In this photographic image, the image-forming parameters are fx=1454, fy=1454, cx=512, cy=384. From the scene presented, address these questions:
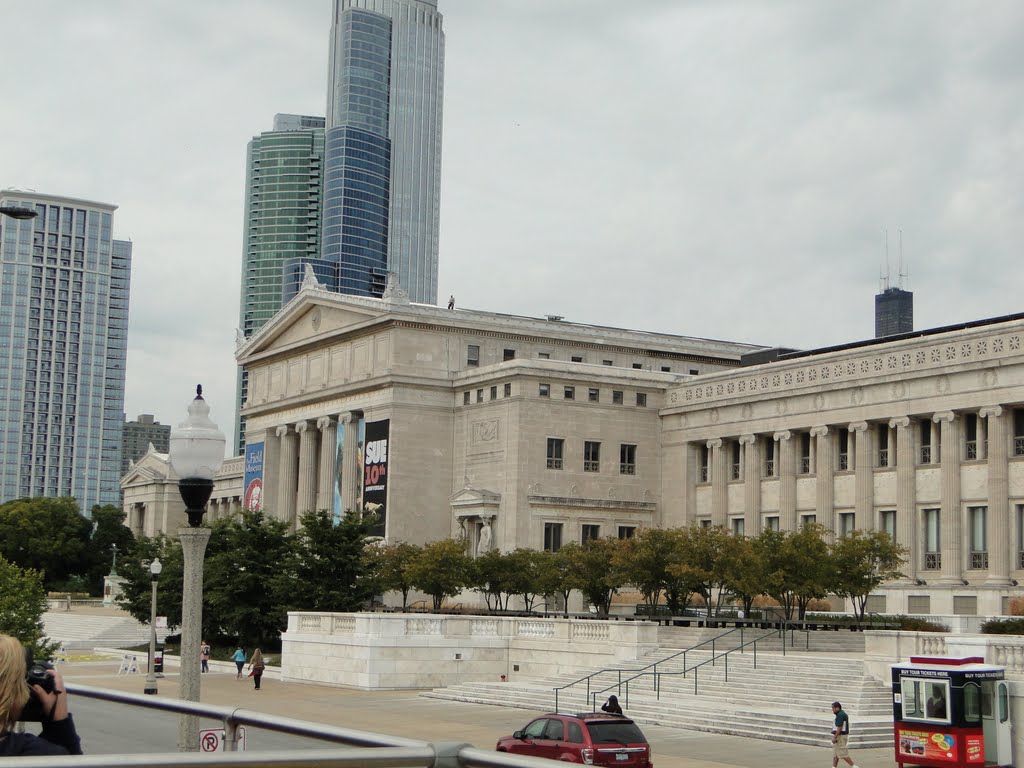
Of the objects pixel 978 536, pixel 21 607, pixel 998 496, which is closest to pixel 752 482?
pixel 978 536

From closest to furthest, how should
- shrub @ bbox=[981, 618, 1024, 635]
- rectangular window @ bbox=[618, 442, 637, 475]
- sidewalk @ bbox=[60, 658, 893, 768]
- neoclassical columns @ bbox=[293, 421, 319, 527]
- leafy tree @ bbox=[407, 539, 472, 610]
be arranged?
sidewalk @ bbox=[60, 658, 893, 768], shrub @ bbox=[981, 618, 1024, 635], leafy tree @ bbox=[407, 539, 472, 610], rectangular window @ bbox=[618, 442, 637, 475], neoclassical columns @ bbox=[293, 421, 319, 527]

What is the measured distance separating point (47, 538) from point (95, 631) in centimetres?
5530

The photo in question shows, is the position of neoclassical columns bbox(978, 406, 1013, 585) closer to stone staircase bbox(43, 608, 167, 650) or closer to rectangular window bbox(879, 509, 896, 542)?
rectangular window bbox(879, 509, 896, 542)

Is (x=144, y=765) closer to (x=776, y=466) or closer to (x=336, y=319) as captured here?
(x=776, y=466)

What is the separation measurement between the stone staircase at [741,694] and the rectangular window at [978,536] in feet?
69.2

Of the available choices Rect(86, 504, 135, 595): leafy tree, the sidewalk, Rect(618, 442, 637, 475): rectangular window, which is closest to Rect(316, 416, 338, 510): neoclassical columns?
Rect(618, 442, 637, 475): rectangular window

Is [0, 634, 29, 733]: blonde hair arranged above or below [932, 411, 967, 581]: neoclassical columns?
below

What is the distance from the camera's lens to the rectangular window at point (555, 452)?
305ft

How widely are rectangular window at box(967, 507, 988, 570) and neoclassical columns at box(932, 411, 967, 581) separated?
1.55 ft

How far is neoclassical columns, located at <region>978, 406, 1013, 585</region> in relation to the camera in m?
69.6

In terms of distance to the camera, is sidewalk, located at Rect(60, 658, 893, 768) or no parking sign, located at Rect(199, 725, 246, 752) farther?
sidewalk, located at Rect(60, 658, 893, 768)

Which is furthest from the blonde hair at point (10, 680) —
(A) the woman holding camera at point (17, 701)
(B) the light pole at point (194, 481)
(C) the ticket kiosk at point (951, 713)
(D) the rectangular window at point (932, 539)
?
(D) the rectangular window at point (932, 539)

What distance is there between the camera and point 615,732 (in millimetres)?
30469

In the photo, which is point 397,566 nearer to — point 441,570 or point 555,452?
point 441,570
